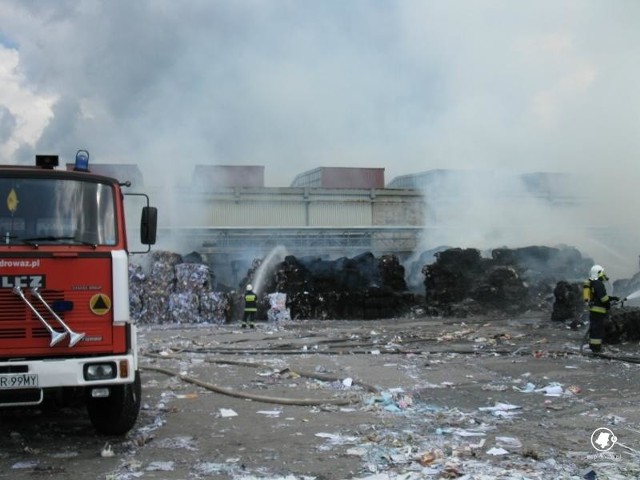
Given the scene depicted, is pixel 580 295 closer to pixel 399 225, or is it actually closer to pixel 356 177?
pixel 399 225

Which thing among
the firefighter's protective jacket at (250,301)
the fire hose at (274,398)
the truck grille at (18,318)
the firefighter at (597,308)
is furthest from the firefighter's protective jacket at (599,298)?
the firefighter's protective jacket at (250,301)

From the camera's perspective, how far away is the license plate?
13.6ft

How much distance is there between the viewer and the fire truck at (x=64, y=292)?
426cm

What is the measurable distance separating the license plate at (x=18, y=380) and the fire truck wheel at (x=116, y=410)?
23.9 inches

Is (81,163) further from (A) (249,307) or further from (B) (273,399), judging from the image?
(A) (249,307)

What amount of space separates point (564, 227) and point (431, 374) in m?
16.5

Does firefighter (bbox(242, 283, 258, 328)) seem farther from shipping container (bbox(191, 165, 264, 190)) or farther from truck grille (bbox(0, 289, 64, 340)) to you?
truck grille (bbox(0, 289, 64, 340))

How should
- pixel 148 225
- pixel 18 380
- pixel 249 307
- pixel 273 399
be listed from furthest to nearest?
pixel 249 307, pixel 273 399, pixel 148 225, pixel 18 380

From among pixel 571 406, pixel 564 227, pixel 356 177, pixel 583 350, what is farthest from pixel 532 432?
pixel 356 177

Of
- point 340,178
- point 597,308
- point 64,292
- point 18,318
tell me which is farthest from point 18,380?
point 340,178

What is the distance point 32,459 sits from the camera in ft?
14.5

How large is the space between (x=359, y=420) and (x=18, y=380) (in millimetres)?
2832

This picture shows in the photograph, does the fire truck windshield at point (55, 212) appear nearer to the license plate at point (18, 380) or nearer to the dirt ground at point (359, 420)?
the license plate at point (18, 380)

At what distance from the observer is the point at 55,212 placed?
464 cm
